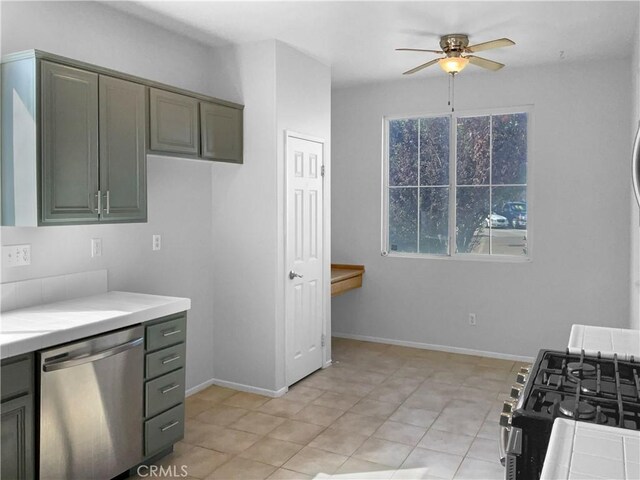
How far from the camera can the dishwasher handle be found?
7.99ft

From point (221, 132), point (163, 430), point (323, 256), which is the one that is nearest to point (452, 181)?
point (323, 256)

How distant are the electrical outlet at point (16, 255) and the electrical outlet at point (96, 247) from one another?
413mm

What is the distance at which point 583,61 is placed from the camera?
15.6ft

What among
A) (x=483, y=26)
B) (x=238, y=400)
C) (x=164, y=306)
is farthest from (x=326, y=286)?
(x=483, y=26)

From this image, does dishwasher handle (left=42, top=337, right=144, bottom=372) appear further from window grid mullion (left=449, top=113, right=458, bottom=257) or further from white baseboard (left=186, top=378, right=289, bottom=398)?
window grid mullion (left=449, top=113, right=458, bottom=257)

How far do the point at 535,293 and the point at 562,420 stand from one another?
4049 mm

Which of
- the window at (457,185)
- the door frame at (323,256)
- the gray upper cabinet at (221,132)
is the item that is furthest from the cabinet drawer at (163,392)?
the window at (457,185)

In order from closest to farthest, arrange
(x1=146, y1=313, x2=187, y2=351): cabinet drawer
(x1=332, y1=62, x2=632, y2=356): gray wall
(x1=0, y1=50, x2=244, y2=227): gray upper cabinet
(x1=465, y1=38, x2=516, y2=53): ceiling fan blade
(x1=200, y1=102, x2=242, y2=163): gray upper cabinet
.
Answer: (x1=0, y1=50, x2=244, y2=227): gray upper cabinet → (x1=146, y1=313, x2=187, y2=351): cabinet drawer → (x1=465, y1=38, x2=516, y2=53): ceiling fan blade → (x1=200, y1=102, x2=242, y2=163): gray upper cabinet → (x1=332, y1=62, x2=632, y2=356): gray wall

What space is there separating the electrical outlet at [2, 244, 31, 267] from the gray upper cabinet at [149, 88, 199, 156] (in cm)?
92

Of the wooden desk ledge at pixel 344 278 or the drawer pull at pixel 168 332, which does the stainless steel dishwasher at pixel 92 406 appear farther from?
the wooden desk ledge at pixel 344 278

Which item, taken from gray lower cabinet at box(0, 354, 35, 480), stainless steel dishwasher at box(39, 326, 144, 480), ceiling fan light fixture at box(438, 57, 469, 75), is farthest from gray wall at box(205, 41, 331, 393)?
gray lower cabinet at box(0, 354, 35, 480)

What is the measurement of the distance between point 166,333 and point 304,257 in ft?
5.52

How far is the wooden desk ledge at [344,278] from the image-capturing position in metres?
5.25

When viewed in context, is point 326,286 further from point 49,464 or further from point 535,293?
point 49,464
